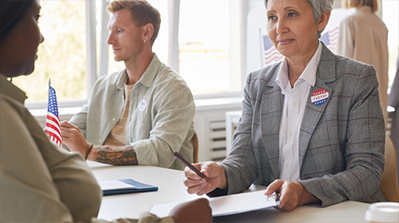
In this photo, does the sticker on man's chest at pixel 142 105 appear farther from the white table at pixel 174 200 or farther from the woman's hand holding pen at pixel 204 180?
the woman's hand holding pen at pixel 204 180

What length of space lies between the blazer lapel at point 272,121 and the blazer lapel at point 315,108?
116mm

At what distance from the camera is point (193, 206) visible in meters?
1.00

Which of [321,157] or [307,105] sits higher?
[307,105]

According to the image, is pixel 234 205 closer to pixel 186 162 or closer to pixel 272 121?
pixel 186 162

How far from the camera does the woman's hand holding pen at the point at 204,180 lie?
1.46 meters

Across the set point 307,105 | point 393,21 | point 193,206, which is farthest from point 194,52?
point 193,206

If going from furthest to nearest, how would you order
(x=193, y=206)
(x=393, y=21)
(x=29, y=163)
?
1. (x=393, y=21)
2. (x=193, y=206)
3. (x=29, y=163)

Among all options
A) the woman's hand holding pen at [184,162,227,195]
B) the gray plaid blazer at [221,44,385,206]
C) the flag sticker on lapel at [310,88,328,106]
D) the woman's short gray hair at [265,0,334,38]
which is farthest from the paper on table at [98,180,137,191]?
the woman's short gray hair at [265,0,334,38]

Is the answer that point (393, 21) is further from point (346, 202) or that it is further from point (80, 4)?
point (346, 202)

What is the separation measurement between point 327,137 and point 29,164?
1.15 metres

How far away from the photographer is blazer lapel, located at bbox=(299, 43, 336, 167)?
5.25 feet

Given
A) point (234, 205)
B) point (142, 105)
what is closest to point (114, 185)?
point (234, 205)

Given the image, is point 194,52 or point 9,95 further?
point 194,52

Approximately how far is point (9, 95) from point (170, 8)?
3.83m
